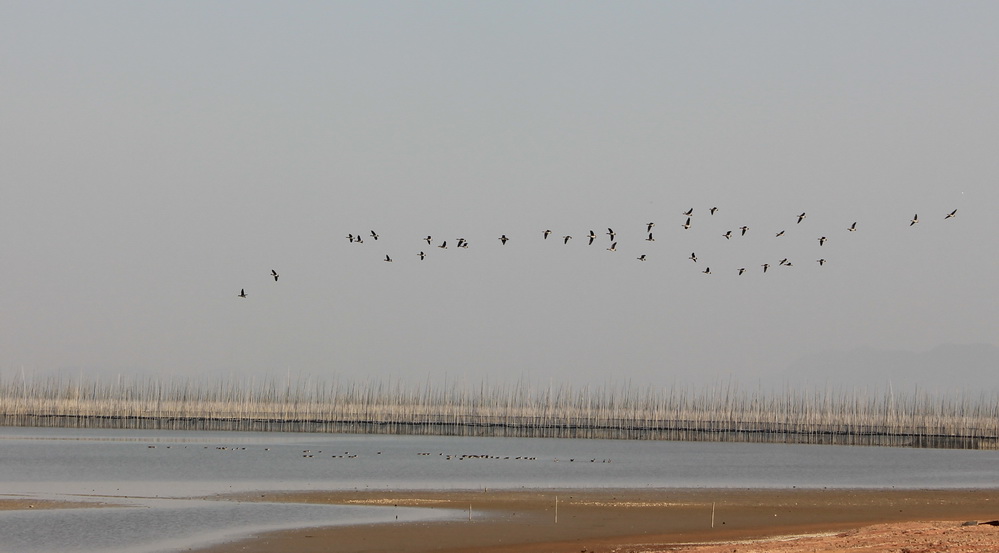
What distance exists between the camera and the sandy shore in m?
25.6

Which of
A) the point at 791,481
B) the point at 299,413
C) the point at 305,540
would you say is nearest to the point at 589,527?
the point at 305,540

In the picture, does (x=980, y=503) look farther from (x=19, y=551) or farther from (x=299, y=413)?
(x=299, y=413)

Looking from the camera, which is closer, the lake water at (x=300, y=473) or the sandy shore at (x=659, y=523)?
the sandy shore at (x=659, y=523)

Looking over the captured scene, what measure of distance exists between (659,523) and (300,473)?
80.8 ft

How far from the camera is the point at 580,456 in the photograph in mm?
75188

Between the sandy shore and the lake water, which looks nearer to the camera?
the sandy shore

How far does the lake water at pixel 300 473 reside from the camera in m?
31.8

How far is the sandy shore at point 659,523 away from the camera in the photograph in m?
25.6

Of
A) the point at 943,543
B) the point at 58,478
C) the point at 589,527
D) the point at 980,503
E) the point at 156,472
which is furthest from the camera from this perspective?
the point at 156,472

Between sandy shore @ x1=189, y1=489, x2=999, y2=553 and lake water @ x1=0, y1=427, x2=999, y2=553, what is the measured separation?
2.48 metres

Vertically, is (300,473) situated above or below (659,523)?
below

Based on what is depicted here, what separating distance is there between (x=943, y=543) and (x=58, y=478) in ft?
117

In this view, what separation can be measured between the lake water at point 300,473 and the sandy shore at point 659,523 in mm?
2484

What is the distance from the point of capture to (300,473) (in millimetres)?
52906
